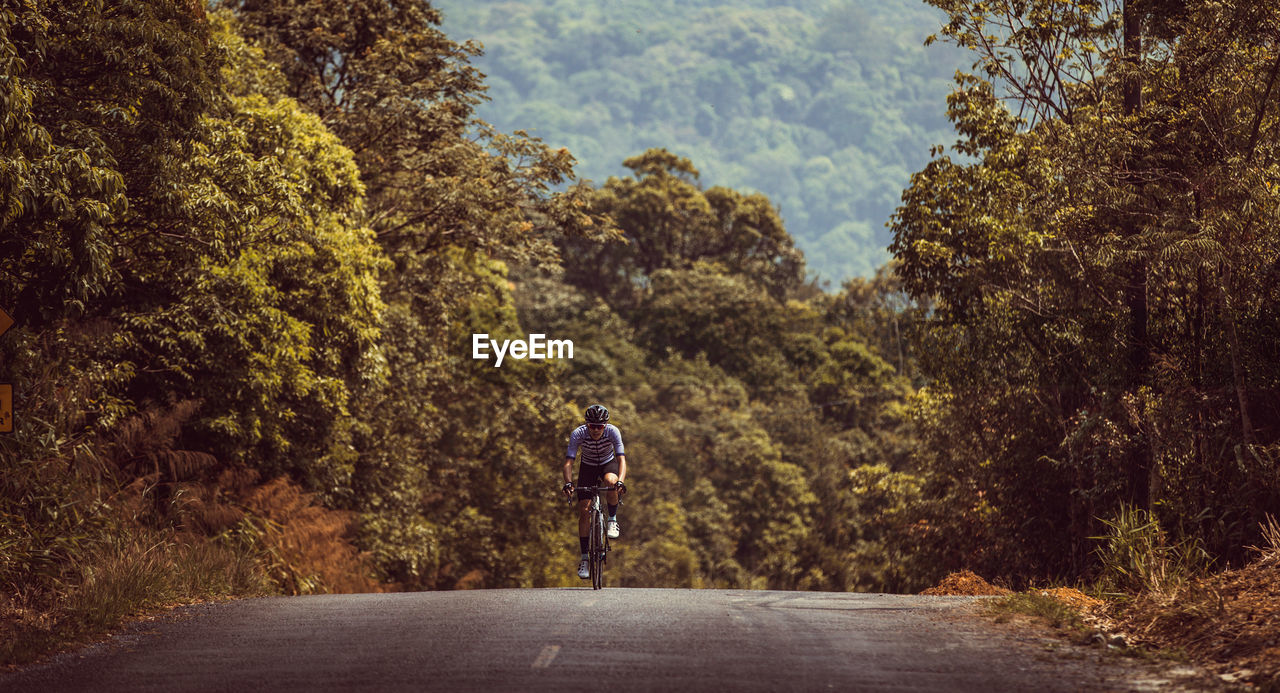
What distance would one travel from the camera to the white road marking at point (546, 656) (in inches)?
346

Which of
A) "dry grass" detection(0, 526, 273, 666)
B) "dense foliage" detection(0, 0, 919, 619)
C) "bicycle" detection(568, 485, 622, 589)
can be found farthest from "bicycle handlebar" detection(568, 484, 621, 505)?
"dense foliage" detection(0, 0, 919, 619)

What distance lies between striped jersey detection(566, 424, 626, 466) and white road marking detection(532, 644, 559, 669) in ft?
15.5

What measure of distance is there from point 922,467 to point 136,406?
16.5 metres

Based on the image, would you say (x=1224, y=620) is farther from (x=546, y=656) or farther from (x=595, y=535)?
(x=595, y=535)

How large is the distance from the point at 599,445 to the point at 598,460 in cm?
17

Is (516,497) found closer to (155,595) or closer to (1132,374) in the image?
(1132,374)

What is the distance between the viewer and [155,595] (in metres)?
12.8

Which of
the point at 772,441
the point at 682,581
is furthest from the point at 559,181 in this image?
the point at 772,441

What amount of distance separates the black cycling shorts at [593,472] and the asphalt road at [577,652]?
6.05 ft

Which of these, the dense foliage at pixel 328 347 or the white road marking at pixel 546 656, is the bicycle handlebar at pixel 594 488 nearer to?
the dense foliage at pixel 328 347

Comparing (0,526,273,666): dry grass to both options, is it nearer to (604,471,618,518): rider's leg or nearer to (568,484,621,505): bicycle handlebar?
(568,484,621,505): bicycle handlebar

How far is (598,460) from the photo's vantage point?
568 inches

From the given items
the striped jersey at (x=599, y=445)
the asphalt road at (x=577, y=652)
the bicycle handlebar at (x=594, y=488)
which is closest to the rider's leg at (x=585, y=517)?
the bicycle handlebar at (x=594, y=488)

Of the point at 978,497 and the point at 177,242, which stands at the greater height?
the point at 177,242
